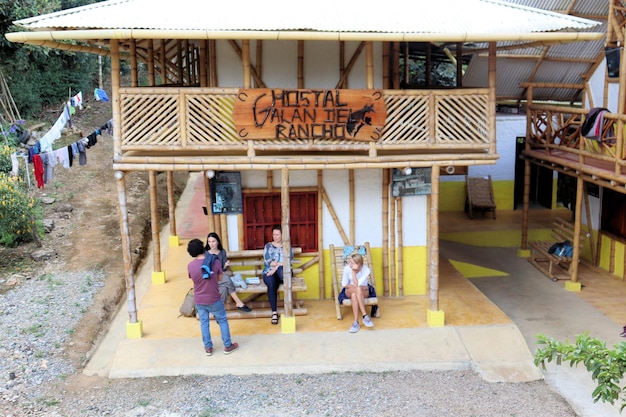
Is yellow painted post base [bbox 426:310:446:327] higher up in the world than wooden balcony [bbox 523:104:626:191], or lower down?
lower down

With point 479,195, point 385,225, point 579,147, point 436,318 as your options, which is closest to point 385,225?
point 385,225

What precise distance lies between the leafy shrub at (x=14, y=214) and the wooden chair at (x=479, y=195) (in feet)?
41.1

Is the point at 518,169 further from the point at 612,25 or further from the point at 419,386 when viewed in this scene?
the point at 419,386

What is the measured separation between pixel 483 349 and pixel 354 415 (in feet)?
8.77

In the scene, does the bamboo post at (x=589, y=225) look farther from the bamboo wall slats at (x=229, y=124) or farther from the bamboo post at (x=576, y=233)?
the bamboo wall slats at (x=229, y=124)

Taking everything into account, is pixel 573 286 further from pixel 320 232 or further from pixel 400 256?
pixel 320 232

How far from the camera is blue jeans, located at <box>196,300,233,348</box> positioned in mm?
8795

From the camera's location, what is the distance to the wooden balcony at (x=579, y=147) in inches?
436

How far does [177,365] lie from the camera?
8.84 meters

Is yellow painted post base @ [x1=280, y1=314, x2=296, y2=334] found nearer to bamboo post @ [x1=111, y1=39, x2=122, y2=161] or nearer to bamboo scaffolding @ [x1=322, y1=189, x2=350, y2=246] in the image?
bamboo scaffolding @ [x1=322, y1=189, x2=350, y2=246]

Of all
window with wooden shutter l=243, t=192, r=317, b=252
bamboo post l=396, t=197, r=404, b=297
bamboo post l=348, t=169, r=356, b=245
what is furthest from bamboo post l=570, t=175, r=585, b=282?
window with wooden shutter l=243, t=192, r=317, b=252

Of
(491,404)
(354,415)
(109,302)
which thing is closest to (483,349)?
(491,404)

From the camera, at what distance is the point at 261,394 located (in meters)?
8.14

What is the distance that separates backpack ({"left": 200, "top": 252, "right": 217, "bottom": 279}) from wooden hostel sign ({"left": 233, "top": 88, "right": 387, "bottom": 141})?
1.89 metres
